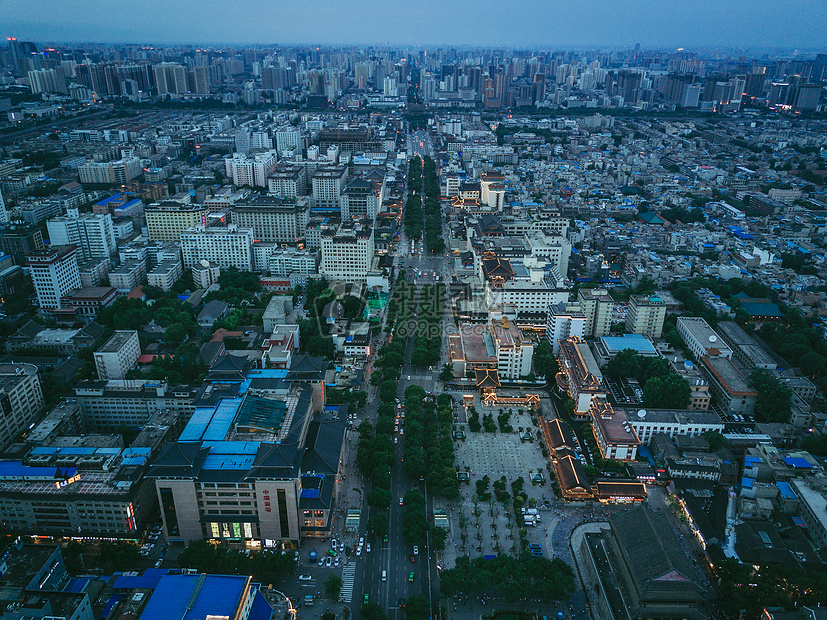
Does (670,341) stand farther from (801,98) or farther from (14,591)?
(801,98)

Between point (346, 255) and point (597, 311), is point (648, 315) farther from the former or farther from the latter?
point (346, 255)

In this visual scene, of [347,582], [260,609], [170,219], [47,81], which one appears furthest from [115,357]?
[47,81]

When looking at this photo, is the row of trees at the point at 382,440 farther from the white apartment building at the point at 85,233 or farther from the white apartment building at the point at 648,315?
the white apartment building at the point at 85,233

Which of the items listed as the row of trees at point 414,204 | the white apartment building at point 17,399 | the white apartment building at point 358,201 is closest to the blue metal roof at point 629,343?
the row of trees at point 414,204

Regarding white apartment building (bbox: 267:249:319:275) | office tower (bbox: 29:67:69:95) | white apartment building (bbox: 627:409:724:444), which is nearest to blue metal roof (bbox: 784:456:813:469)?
white apartment building (bbox: 627:409:724:444)

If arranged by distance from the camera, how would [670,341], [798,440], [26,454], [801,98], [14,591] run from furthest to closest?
[801,98], [670,341], [798,440], [26,454], [14,591]

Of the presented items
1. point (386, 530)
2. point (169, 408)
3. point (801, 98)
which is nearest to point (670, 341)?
point (386, 530)
